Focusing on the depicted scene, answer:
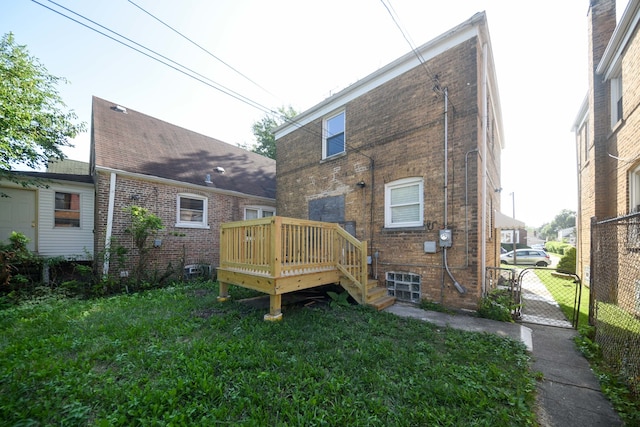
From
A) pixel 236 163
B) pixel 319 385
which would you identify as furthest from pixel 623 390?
pixel 236 163

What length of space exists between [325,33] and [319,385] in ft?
18.1

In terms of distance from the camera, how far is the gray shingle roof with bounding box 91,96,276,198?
9.16 m

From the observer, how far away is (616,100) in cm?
659

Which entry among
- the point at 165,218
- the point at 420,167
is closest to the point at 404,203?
the point at 420,167

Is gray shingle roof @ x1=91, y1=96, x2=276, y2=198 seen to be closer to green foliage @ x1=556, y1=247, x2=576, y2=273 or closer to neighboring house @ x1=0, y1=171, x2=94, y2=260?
neighboring house @ x1=0, y1=171, x2=94, y2=260

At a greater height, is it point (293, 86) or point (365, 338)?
point (293, 86)

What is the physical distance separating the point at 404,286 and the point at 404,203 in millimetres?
2185

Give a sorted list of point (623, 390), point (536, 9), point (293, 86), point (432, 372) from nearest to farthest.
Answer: point (623, 390) < point (432, 372) < point (536, 9) < point (293, 86)

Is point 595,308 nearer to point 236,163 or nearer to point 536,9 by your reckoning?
→ point 536,9

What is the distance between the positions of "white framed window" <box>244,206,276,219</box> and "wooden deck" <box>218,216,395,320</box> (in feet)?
19.0

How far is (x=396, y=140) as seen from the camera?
6754 mm

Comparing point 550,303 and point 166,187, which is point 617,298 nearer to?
point 550,303

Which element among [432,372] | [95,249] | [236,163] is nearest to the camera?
[432,372]

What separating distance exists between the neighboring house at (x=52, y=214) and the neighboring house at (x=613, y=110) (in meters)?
15.3
